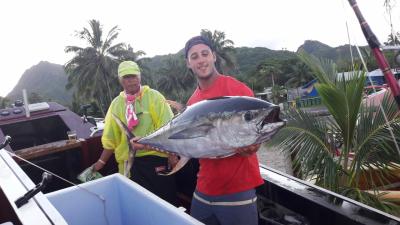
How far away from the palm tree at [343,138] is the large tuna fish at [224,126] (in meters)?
2.54

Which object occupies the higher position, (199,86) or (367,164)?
(199,86)

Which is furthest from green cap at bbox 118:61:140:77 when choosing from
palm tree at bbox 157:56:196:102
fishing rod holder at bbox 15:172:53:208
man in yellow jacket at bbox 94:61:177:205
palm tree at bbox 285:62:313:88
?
palm tree at bbox 285:62:313:88

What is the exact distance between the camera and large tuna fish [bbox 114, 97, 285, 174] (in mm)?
1687

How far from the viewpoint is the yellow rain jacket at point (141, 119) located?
11.1 feet

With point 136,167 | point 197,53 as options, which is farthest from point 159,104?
point 197,53

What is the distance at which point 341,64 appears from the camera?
457 cm

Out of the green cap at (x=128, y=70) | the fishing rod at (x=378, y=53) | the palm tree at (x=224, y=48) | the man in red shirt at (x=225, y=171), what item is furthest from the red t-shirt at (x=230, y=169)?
the palm tree at (x=224, y=48)

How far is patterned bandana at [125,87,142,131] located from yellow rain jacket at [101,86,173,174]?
3 centimetres

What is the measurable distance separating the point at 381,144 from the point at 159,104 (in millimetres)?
2422

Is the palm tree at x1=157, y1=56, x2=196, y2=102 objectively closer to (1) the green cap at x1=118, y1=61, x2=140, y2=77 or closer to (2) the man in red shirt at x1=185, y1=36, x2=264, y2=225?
(1) the green cap at x1=118, y1=61, x2=140, y2=77

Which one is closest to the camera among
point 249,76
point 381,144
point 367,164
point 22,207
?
point 22,207

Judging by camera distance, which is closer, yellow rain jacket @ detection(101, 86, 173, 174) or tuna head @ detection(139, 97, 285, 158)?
tuna head @ detection(139, 97, 285, 158)

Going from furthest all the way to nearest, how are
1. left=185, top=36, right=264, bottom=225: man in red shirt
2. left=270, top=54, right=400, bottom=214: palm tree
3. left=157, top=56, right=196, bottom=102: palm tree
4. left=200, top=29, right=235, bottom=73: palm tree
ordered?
1. left=157, top=56, right=196, bottom=102: palm tree
2. left=200, top=29, right=235, bottom=73: palm tree
3. left=270, top=54, right=400, bottom=214: palm tree
4. left=185, top=36, right=264, bottom=225: man in red shirt

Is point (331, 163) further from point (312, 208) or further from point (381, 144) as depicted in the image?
point (312, 208)
